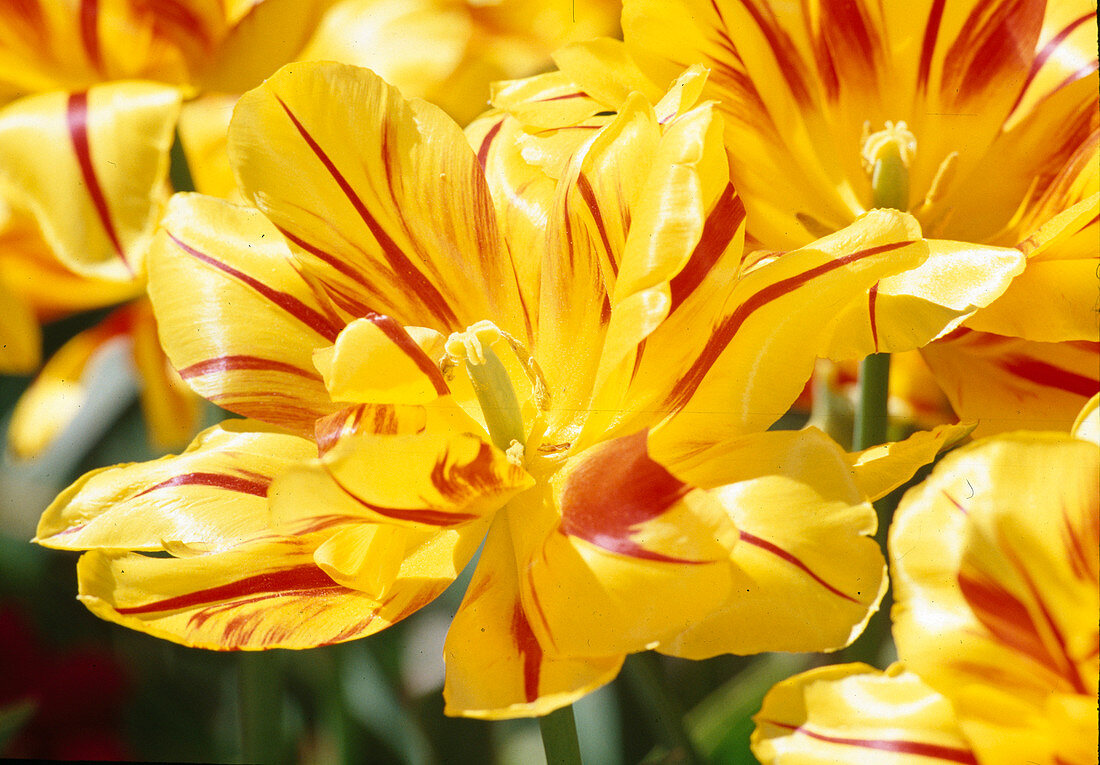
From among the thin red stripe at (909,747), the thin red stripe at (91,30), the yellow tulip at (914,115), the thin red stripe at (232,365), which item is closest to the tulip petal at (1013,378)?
the yellow tulip at (914,115)

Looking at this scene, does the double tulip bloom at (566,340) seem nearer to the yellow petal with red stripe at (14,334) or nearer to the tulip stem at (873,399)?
the tulip stem at (873,399)

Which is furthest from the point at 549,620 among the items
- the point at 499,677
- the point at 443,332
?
the point at 443,332

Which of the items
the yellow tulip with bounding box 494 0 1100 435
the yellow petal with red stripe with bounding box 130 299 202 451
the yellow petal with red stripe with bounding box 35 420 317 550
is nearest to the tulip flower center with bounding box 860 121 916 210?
the yellow tulip with bounding box 494 0 1100 435

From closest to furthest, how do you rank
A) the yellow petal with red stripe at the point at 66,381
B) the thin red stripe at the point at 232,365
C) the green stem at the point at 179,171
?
the thin red stripe at the point at 232,365, the green stem at the point at 179,171, the yellow petal with red stripe at the point at 66,381

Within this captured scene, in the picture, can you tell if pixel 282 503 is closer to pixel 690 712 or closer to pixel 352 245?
pixel 352 245

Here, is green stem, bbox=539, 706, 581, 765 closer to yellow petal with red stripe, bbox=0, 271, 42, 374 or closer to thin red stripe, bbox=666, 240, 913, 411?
thin red stripe, bbox=666, 240, 913, 411
